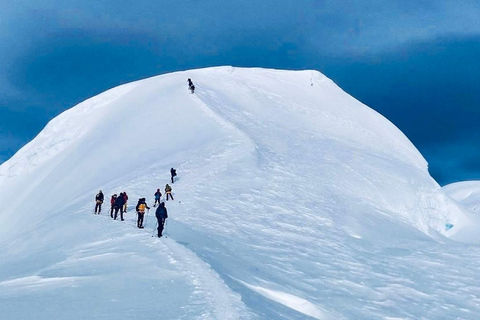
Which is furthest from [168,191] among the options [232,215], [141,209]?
[141,209]

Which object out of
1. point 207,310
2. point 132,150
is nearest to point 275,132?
point 132,150

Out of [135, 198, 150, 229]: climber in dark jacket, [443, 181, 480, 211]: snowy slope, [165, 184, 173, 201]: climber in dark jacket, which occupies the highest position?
[443, 181, 480, 211]: snowy slope

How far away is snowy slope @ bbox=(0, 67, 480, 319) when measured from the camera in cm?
1249

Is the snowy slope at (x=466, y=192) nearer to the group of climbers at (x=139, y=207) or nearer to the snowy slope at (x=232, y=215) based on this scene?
the snowy slope at (x=232, y=215)

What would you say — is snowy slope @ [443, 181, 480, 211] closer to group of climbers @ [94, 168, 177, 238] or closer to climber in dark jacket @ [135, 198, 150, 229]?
group of climbers @ [94, 168, 177, 238]

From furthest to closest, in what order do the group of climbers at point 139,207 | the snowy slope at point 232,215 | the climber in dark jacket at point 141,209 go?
the climber in dark jacket at point 141,209 → the group of climbers at point 139,207 → the snowy slope at point 232,215

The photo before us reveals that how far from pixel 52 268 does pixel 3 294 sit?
2.38m

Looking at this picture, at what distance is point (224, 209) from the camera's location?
920 inches

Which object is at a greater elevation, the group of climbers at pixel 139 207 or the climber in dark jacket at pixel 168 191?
the climber in dark jacket at pixel 168 191

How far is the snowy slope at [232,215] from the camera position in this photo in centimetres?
1249

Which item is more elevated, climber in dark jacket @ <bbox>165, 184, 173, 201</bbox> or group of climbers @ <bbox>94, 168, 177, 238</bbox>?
climber in dark jacket @ <bbox>165, 184, 173, 201</bbox>

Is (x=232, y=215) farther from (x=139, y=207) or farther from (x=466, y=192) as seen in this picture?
(x=466, y=192)

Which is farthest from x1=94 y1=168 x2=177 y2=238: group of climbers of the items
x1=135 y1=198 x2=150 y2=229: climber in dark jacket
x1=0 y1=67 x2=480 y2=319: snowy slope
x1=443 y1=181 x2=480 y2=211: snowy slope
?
x1=443 y1=181 x2=480 y2=211: snowy slope

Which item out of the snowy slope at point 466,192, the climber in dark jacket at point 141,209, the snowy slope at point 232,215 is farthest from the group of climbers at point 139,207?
the snowy slope at point 466,192
